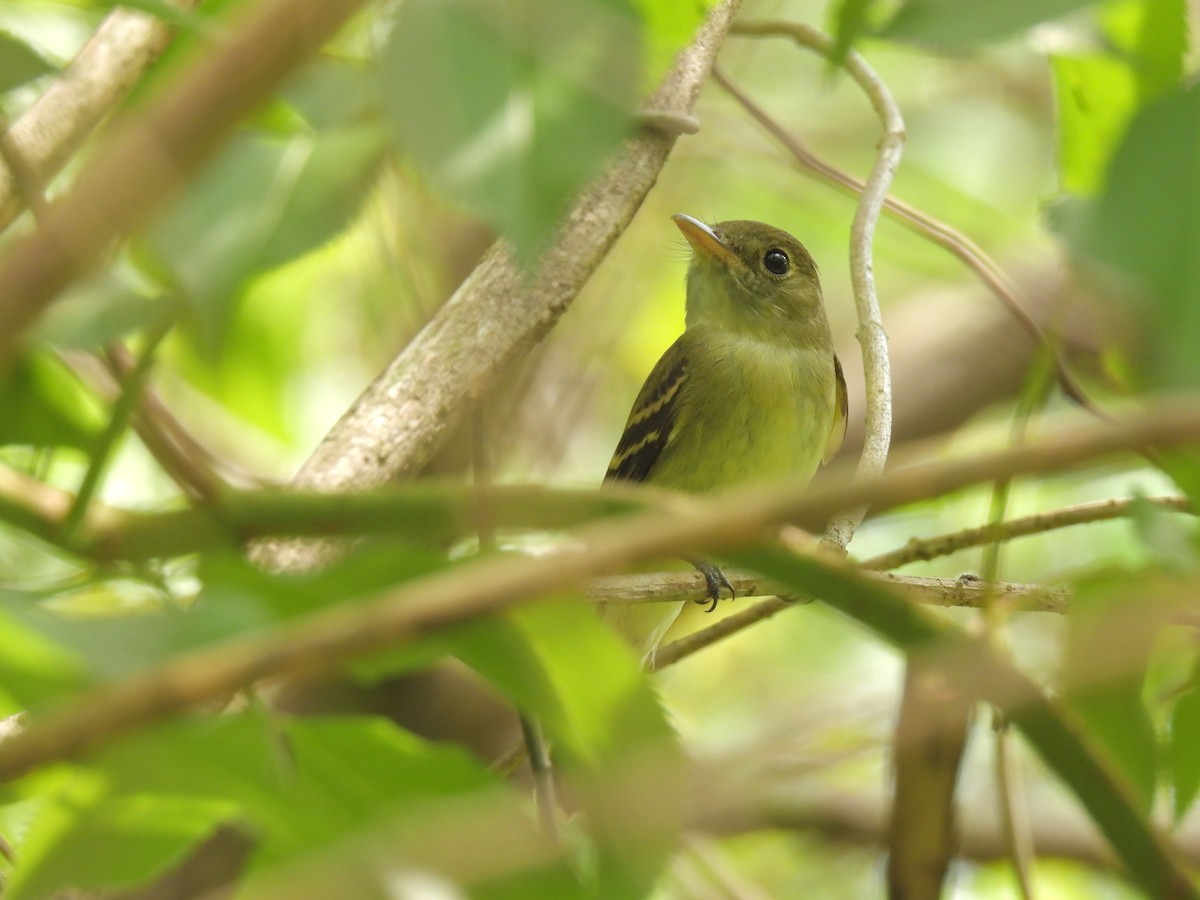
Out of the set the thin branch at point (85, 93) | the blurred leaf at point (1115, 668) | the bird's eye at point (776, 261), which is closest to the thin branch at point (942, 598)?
the blurred leaf at point (1115, 668)

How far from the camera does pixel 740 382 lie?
165 inches

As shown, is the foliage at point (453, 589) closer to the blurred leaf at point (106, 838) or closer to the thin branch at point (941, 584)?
the blurred leaf at point (106, 838)

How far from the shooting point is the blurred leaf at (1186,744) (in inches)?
58.6

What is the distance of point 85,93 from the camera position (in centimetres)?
219

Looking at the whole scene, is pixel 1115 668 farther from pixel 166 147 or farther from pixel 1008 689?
pixel 166 147

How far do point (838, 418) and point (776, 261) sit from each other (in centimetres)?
63

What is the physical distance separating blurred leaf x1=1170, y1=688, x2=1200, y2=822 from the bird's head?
2957 mm

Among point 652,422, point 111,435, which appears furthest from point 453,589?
point 652,422

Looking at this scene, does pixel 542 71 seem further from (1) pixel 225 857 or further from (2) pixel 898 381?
(2) pixel 898 381

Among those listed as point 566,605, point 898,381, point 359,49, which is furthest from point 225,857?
point 898,381

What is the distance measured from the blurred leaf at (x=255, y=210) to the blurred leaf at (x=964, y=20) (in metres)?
0.61

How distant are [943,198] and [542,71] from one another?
394 centimetres

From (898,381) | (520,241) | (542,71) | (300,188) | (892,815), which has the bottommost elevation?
(898,381)

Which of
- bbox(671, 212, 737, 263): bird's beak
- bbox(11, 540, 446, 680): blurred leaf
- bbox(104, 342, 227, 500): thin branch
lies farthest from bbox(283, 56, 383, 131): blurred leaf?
bbox(671, 212, 737, 263): bird's beak
